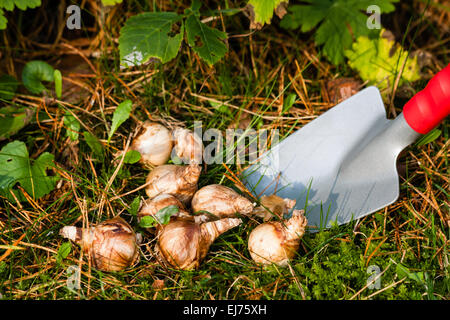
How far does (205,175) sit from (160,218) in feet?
1.25

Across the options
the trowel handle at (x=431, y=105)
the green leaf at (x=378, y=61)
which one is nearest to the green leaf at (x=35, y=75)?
the green leaf at (x=378, y=61)

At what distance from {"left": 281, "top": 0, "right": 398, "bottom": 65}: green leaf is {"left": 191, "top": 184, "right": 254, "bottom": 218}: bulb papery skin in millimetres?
1110

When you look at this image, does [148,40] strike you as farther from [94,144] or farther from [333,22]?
[333,22]

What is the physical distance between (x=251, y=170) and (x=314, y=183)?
0.30m

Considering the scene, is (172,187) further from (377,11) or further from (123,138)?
(377,11)

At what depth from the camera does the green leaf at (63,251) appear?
5.22 feet

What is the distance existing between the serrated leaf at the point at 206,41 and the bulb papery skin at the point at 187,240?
75 cm

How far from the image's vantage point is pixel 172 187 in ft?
5.67

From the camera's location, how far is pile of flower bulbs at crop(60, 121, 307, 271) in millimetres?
1521

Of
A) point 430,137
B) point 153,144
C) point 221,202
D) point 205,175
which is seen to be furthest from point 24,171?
point 430,137

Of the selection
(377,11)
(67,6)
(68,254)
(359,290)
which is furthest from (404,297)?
(67,6)

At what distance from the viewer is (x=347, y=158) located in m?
1.92

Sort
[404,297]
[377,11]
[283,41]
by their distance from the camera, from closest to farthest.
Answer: [404,297]
[377,11]
[283,41]

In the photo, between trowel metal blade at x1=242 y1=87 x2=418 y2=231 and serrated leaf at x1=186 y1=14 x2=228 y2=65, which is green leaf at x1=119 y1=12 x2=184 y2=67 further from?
trowel metal blade at x1=242 y1=87 x2=418 y2=231
